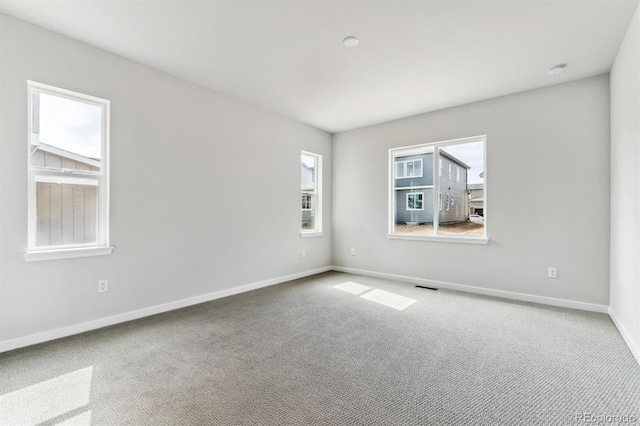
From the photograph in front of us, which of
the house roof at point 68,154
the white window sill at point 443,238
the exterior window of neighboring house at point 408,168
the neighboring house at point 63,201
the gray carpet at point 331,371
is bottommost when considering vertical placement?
the gray carpet at point 331,371

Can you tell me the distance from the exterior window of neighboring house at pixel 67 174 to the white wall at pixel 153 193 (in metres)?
0.08

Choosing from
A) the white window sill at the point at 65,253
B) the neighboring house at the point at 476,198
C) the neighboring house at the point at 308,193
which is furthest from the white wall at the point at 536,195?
the white window sill at the point at 65,253

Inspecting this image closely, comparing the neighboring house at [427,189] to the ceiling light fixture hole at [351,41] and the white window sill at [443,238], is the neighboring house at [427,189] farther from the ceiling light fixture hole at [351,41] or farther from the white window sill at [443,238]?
the ceiling light fixture hole at [351,41]

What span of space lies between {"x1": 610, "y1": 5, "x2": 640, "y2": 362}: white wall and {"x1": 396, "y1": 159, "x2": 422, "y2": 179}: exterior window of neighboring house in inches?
88.7

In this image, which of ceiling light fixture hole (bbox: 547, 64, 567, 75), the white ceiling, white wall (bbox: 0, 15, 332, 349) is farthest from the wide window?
white wall (bbox: 0, 15, 332, 349)

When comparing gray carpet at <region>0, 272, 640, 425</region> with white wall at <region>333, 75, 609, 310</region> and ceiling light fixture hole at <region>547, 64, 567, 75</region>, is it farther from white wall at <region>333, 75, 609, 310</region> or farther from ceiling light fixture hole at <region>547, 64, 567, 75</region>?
ceiling light fixture hole at <region>547, 64, 567, 75</region>

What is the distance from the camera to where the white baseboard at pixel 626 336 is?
223 cm

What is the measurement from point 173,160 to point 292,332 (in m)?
2.34

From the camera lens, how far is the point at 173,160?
11.1ft

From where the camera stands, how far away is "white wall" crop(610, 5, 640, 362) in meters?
2.29

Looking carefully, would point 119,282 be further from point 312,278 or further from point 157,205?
point 312,278

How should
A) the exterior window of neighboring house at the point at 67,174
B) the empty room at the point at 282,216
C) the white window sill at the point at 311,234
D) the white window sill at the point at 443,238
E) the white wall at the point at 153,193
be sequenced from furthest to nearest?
the white window sill at the point at 311,234 < the white window sill at the point at 443,238 < the exterior window of neighboring house at the point at 67,174 < the white wall at the point at 153,193 < the empty room at the point at 282,216

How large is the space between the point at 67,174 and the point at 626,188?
5071mm

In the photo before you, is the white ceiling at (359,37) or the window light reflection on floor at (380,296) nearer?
the white ceiling at (359,37)
